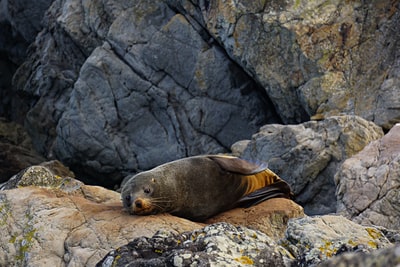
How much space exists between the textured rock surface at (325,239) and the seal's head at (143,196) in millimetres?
2286

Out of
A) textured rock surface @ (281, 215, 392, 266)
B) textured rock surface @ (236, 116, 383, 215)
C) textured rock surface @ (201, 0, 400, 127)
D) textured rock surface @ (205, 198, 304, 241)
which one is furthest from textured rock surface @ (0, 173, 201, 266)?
textured rock surface @ (201, 0, 400, 127)

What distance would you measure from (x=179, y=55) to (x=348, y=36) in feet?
13.7

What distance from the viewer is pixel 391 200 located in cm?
977

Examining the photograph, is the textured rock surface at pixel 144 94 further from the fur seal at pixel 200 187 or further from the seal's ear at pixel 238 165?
the fur seal at pixel 200 187

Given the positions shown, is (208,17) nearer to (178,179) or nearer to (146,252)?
(178,179)

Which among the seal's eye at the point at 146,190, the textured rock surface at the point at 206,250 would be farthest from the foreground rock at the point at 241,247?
the seal's eye at the point at 146,190

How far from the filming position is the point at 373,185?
1005 cm

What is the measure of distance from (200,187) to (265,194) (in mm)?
802

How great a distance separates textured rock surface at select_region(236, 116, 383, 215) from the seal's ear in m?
3.52

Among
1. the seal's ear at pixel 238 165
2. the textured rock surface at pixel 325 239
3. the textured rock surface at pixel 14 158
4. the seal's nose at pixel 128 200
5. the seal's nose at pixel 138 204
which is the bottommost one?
the textured rock surface at pixel 14 158

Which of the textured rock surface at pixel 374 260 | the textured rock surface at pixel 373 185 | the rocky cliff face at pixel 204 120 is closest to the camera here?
the textured rock surface at pixel 374 260

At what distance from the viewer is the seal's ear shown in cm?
866

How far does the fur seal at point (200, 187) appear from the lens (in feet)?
26.1

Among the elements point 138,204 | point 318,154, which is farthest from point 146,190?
point 318,154
